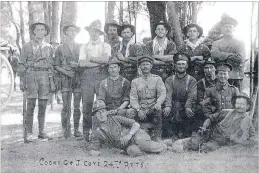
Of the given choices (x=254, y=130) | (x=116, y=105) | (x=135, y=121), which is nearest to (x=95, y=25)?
(x=116, y=105)

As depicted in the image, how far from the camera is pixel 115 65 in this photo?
15.4 feet

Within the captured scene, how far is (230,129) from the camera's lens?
446 cm

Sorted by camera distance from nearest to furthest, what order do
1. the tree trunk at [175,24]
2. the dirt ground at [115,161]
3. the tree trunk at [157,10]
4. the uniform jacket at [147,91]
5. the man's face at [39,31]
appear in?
1. the dirt ground at [115,161]
2. the uniform jacket at [147,91]
3. the man's face at [39,31]
4. the tree trunk at [175,24]
5. the tree trunk at [157,10]

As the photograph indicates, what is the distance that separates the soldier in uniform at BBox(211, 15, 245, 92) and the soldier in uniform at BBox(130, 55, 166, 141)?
931 mm

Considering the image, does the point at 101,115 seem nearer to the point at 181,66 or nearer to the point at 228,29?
the point at 181,66

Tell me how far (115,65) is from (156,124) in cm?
98

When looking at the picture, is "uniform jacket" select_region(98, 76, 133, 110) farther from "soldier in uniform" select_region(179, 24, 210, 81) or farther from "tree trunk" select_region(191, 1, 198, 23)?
"tree trunk" select_region(191, 1, 198, 23)

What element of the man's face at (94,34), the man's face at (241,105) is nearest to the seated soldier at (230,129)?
the man's face at (241,105)

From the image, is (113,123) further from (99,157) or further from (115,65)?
(115,65)

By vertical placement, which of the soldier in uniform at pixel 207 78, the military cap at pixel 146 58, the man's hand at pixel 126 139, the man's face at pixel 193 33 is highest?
the man's face at pixel 193 33

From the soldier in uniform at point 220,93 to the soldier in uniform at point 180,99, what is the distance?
0.19m

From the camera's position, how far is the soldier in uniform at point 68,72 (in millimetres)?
5039

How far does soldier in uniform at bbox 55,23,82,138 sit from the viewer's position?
16.5 ft

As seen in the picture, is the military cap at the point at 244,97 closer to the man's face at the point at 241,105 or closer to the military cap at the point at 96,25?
the man's face at the point at 241,105
